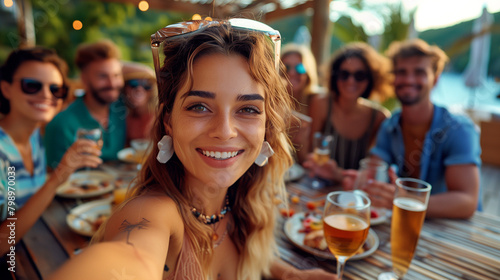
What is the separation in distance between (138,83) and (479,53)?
8.05 metres

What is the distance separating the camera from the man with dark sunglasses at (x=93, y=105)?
3355 millimetres

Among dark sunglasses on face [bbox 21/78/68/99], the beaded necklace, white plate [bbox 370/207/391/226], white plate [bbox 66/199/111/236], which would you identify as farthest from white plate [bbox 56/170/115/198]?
white plate [bbox 370/207/391/226]

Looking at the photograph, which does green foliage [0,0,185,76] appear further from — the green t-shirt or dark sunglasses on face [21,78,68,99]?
dark sunglasses on face [21,78,68,99]

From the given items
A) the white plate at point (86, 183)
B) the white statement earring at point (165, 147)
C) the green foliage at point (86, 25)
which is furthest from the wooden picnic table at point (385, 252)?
the green foliage at point (86, 25)

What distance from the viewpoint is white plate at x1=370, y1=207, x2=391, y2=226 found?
5.75ft

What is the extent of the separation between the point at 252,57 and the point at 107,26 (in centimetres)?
1919

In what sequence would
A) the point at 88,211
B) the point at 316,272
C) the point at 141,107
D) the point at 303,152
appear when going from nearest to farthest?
the point at 316,272, the point at 88,211, the point at 303,152, the point at 141,107

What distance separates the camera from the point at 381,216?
184 cm

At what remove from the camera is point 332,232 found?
46.0 inches

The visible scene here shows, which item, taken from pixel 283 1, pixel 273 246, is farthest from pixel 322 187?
pixel 283 1

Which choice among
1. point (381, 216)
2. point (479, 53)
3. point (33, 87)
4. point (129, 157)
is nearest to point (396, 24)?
point (479, 53)

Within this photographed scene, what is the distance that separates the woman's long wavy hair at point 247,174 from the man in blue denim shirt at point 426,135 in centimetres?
151

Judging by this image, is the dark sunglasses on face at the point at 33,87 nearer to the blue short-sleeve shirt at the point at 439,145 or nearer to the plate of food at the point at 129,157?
the plate of food at the point at 129,157

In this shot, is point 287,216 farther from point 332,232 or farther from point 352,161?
point 352,161
